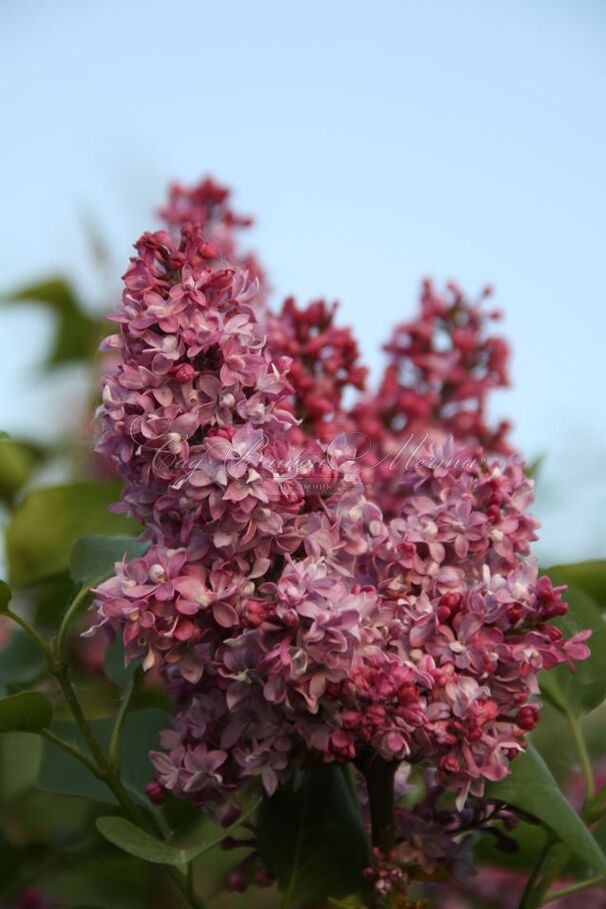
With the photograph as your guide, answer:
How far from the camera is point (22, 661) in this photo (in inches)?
43.9

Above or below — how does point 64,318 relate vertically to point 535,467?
below

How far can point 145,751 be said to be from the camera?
0.97 m

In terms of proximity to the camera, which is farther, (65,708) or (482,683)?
(65,708)

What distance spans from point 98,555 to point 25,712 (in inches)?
5.8

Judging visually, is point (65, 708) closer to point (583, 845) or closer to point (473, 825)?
point (473, 825)

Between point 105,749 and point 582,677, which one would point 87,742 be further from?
point 582,677

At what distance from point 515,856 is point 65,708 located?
1.73 ft

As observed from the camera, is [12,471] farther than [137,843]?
Yes

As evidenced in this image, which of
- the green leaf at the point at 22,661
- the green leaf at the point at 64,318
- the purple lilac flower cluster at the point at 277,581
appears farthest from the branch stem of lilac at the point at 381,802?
the green leaf at the point at 64,318

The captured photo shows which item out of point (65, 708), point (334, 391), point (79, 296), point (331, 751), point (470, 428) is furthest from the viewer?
point (79, 296)

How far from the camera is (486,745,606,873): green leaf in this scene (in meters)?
0.74

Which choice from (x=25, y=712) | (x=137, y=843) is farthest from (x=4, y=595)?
(x=137, y=843)

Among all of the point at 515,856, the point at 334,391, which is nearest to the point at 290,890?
the point at 515,856

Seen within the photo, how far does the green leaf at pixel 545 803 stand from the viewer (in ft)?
2.42
